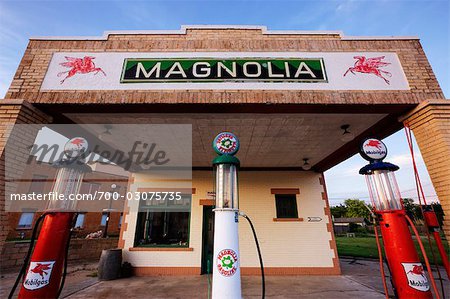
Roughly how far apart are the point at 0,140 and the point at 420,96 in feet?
26.9

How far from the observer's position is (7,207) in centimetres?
393

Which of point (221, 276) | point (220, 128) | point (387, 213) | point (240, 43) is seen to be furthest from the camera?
point (220, 128)

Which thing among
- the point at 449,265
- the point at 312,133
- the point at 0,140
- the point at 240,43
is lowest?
the point at 449,265

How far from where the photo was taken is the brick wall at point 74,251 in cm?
969

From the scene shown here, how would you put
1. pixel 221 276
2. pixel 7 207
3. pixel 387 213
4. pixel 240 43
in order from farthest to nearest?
1. pixel 240 43
2. pixel 7 207
3. pixel 387 213
4. pixel 221 276

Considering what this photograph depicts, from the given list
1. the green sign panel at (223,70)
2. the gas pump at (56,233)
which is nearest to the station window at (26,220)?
the gas pump at (56,233)

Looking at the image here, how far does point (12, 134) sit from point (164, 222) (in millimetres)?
5590

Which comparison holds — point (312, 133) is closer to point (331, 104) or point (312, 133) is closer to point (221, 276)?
point (331, 104)

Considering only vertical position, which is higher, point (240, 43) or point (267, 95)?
point (240, 43)

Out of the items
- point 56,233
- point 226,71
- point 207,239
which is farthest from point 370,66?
point 207,239

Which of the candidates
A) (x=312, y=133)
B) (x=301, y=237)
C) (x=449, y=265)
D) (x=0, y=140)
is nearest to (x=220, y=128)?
(x=312, y=133)

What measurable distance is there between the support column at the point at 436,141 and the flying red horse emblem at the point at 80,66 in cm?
665

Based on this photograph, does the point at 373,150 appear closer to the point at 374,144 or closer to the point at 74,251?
the point at 374,144

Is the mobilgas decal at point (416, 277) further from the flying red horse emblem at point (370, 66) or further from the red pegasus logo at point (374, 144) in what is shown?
the flying red horse emblem at point (370, 66)
